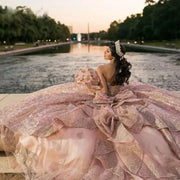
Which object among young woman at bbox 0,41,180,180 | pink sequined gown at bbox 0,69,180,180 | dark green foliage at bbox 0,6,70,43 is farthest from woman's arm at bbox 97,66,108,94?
dark green foliage at bbox 0,6,70,43

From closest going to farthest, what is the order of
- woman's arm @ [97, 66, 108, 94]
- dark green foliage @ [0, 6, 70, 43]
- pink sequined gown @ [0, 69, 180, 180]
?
pink sequined gown @ [0, 69, 180, 180], woman's arm @ [97, 66, 108, 94], dark green foliage @ [0, 6, 70, 43]

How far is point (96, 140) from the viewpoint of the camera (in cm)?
375

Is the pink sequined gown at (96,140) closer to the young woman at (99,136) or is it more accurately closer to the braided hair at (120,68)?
the young woman at (99,136)

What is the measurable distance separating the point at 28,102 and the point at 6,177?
109 cm

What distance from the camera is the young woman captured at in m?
3.56

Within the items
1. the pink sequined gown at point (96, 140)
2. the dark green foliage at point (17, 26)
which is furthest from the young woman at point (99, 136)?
the dark green foliage at point (17, 26)

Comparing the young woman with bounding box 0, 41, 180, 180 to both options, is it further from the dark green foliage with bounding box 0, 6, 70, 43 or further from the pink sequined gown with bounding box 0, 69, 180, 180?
the dark green foliage with bounding box 0, 6, 70, 43

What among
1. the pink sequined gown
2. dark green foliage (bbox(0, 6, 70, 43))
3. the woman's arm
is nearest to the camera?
the pink sequined gown

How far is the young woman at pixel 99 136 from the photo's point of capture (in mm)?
3564

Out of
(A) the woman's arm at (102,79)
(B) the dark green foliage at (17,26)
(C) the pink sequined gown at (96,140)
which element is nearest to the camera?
(C) the pink sequined gown at (96,140)

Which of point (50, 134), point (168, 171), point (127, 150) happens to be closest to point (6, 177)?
point (50, 134)

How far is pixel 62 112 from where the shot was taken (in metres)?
4.04

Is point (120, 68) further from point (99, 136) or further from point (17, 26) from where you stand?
point (17, 26)

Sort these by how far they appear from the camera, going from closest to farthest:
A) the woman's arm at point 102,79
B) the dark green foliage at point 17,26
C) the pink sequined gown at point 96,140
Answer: the pink sequined gown at point 96,140 → the woman's arm at point 102,79 → the dark green foliage at point 17,26
